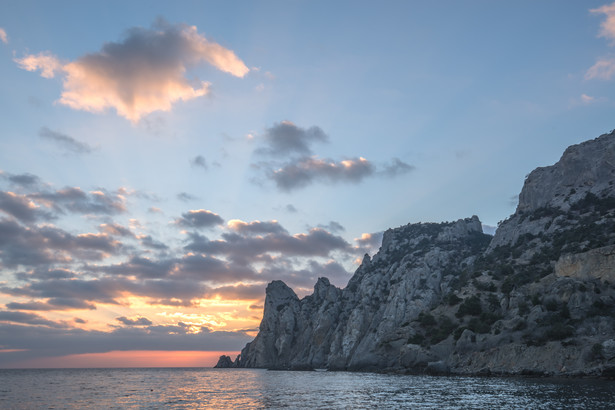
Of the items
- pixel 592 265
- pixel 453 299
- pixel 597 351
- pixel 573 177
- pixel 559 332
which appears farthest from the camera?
pixel 573 177

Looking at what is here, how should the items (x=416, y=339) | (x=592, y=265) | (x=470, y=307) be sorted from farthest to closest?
1. (x=470, y=307)
2. (x=416, y=339)
3. (x=592, y=265)

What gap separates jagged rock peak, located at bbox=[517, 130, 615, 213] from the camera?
16162 centimetres

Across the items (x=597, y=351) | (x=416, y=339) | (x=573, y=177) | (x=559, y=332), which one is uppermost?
(x=573, y=177)

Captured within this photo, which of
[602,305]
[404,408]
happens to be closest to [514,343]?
[602,305]

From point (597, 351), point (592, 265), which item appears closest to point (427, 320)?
point (592, 265)

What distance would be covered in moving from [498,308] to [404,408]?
89.6 m

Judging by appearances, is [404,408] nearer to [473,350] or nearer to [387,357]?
[473,350]

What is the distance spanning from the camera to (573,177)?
566 ft

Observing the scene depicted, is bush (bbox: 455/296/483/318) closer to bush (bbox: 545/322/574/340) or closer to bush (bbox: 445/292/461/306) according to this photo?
bush (bbox: 445/292/461/306)

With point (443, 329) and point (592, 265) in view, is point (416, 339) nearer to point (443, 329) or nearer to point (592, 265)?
point (443, 329)

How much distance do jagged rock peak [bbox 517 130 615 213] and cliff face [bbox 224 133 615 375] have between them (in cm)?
41

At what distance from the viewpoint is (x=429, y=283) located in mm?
186125

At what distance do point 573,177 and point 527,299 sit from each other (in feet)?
261

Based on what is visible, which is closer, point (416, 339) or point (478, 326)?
point (478, 326)
